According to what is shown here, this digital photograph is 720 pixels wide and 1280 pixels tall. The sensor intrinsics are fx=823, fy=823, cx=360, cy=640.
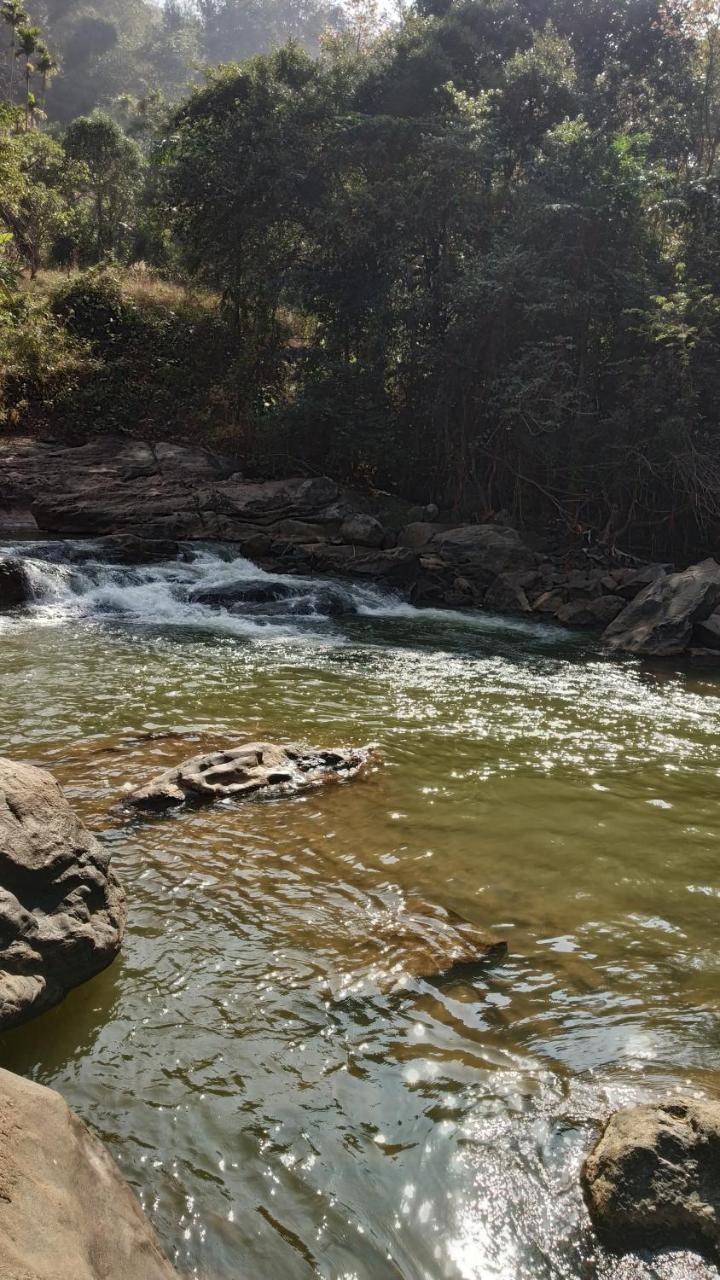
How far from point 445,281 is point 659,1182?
1829 cm

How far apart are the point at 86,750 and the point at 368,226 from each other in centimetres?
1594

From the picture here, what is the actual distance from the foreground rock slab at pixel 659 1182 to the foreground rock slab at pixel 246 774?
3309 mm

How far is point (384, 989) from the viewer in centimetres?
353

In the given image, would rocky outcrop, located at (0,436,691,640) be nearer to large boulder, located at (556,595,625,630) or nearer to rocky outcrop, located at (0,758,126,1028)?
large boulder, located at (556,595,625,630)

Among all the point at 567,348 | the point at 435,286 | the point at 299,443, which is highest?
the point at 435,286

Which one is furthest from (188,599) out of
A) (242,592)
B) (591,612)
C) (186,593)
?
(591,612)

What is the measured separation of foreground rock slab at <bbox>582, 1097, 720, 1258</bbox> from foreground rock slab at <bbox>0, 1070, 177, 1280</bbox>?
4.14ft

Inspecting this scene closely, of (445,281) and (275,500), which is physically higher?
(445,281)

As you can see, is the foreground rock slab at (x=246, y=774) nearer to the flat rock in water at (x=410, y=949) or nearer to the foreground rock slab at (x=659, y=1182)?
the flat rock in water at (x=410, y=949)

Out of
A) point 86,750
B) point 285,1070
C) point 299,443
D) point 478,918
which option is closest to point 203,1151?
point 285,1070

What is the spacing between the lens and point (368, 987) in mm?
3545

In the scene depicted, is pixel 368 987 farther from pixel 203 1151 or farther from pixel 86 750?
pixel 86 750

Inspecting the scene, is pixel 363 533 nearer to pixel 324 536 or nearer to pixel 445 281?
pixel 324 536

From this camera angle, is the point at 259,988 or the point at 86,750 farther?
the point at 86,750
